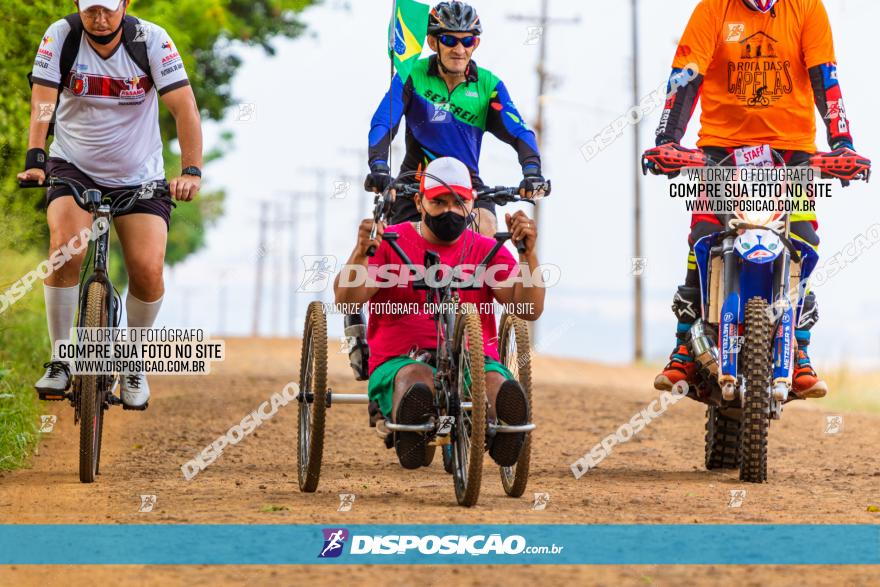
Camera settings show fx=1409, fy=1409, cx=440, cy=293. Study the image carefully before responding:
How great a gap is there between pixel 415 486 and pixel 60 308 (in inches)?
95.3

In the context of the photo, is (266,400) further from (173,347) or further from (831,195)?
(831,195)

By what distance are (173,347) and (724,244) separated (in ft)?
11.7

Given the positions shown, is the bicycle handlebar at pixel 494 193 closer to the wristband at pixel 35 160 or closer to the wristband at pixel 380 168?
the wristband at pixel 380 168

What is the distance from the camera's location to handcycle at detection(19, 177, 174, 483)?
25.8 ft

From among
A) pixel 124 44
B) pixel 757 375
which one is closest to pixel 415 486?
pixel 757 375

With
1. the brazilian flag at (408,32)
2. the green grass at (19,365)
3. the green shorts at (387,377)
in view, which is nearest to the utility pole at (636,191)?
the green grass at (19,365)

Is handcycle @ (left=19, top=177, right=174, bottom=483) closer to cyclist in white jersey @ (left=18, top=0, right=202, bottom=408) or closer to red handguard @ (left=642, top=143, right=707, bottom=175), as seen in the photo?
cyclist in white jersey @ (left=18, top=0, right=202, bottom=408)

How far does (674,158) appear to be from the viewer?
8.27m

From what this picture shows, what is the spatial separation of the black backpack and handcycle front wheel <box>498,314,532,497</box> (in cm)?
263

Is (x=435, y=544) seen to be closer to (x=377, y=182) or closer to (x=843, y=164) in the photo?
(x=377, y=182)

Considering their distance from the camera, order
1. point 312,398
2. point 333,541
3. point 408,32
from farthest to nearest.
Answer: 1. point 408,32
2. point 312,398
3. point 333,541

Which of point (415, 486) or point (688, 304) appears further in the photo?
point (688, 304)

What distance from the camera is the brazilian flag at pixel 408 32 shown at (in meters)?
9.02

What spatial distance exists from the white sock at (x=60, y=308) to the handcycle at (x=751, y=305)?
139 inches
